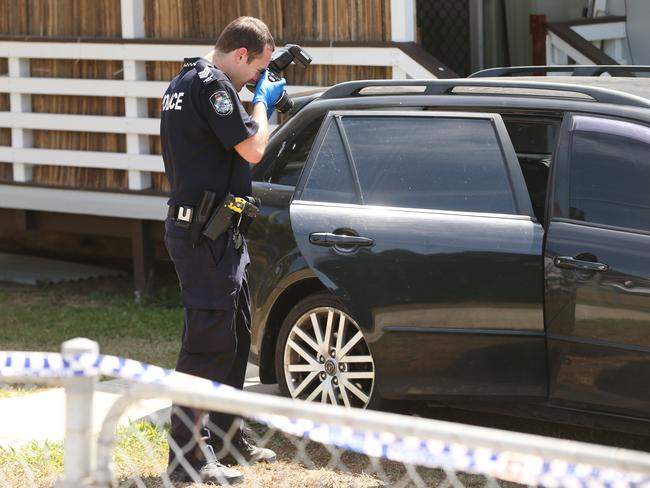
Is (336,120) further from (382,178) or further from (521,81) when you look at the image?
(521,81)

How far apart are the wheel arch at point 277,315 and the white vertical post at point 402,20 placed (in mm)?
3239

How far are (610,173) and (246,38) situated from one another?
1.52 metres

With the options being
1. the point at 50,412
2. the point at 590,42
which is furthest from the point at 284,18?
the point at 50,412

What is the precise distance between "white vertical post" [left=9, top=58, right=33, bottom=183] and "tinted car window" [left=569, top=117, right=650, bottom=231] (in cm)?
650

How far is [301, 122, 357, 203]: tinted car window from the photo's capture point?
5531 mm

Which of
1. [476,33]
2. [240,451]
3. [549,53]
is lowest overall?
[240,451]

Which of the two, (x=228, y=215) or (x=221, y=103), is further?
(x=228, y=215)

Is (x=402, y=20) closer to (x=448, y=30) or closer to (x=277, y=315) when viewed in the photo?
(x=277, y=315)

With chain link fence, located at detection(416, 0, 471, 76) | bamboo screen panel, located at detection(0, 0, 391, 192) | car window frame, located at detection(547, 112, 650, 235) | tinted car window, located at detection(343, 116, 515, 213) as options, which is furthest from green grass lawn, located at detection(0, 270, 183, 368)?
chain link fence, located at detection(416, 0, 471, 76)

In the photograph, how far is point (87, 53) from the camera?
32.9ft

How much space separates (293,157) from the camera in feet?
19.1

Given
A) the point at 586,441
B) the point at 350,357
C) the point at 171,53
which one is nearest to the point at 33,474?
the point at 350,357

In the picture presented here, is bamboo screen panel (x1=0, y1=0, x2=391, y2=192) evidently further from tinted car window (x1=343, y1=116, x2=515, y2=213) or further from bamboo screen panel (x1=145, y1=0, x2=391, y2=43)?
tinted car window (x1=343, y1=116, x2=515, y2=213)

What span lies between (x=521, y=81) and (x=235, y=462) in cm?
207
